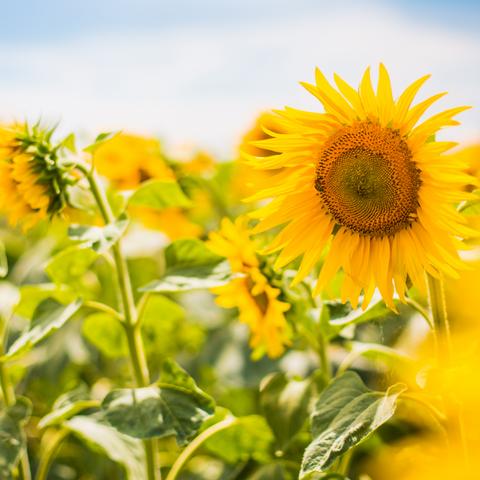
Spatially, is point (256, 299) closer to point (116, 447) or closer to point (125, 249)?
point (116, 447)

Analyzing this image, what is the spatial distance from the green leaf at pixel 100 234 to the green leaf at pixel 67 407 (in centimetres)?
27

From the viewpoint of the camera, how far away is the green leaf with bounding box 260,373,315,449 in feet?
3.99

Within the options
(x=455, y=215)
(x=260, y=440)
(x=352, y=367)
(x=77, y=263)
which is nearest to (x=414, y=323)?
(x=352, y=367)

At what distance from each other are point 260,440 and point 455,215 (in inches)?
21.6

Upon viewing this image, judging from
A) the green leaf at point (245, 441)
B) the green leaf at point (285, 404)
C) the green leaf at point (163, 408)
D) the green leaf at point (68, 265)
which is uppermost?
the green leaf at point (68, 265)

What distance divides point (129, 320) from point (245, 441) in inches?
11.2

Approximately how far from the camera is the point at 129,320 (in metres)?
1.21

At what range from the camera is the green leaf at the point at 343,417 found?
0.91m

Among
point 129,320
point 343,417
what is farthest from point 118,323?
point 343,417

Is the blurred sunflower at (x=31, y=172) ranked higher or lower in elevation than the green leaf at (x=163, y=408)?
higher

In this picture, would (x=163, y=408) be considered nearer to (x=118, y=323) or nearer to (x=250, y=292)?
(x=250, y=292)

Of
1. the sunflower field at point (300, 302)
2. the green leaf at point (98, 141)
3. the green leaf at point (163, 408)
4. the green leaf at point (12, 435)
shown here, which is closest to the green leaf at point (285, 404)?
the sunflower field at point (300, 302)

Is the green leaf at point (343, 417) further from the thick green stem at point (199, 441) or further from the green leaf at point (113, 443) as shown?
the green leaf at point (113, 443)

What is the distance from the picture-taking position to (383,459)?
1.35m
